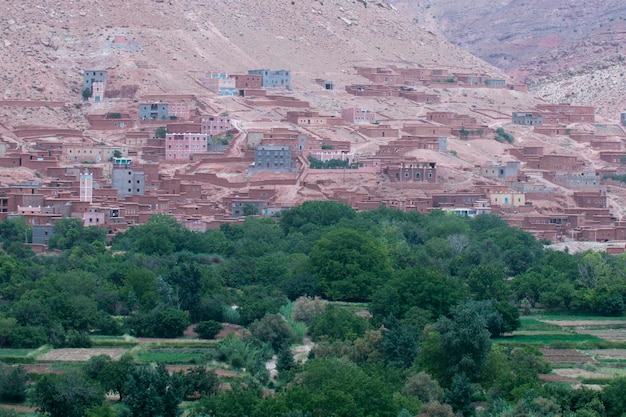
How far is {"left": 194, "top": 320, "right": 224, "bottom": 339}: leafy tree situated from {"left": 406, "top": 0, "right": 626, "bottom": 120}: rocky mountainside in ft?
144

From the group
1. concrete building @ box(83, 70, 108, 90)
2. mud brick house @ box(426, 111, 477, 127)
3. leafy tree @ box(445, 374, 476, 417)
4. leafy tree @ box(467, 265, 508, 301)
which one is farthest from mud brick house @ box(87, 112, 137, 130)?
leafy tree @ box(445, 374, 476, 417)

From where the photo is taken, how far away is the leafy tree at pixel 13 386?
31.4m

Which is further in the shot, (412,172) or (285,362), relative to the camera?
(412,172)

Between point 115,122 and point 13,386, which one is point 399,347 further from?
point 115,122

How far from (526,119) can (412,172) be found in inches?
525

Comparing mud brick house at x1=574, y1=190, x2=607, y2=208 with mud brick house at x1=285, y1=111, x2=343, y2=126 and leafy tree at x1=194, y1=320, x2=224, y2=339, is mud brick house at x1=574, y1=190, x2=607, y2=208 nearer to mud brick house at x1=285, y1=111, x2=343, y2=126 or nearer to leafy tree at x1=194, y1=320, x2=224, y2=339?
mud brick house at x1=285, y1=111, x2=343, y2=126

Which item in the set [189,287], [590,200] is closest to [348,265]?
[189,287]

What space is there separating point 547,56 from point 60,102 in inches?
1745

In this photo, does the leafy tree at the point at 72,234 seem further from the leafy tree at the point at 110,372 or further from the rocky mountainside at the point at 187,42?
the leafy tree at the point at 110,372

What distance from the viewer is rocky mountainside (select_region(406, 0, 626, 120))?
285ft

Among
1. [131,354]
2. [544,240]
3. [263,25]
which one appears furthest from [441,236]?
[263,25]

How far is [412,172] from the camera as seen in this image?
56406 millimetres

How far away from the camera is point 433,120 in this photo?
216 ft

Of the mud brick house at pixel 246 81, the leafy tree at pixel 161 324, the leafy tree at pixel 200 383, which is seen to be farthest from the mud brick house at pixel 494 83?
the leafy tree at pixel 200 383
